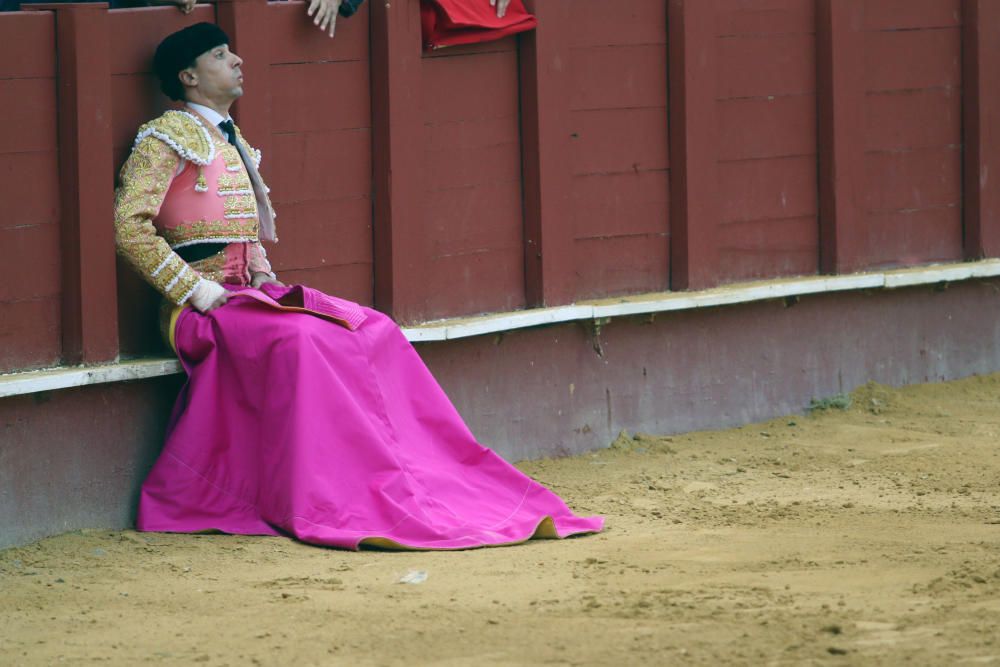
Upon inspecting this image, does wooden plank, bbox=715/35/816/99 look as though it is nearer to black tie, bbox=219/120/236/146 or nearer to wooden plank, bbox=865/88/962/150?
wooden plank, bbox=865/88/962/150

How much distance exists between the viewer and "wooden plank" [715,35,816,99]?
796 centimetres

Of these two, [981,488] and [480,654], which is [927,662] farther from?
[981,488]

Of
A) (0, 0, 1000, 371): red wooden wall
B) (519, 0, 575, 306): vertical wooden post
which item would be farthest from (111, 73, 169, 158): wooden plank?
(519, 0, 575, 306): vertical wooden post

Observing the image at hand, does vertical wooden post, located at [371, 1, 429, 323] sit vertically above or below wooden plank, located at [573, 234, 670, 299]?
above

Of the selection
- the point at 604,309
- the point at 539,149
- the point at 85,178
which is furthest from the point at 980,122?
the point at 85,178

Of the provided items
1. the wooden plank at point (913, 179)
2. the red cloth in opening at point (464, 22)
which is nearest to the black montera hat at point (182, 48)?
the red cloth in opening at point (464, 22)

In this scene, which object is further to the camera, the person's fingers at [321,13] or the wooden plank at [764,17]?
the wooden plank at [764,17]

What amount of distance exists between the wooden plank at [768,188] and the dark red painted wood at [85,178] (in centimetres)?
310

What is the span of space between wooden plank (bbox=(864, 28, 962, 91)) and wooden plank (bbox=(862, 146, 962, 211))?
1.05 feet

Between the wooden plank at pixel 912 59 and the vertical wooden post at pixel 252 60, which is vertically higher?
the wooden plank at pixel 912 59

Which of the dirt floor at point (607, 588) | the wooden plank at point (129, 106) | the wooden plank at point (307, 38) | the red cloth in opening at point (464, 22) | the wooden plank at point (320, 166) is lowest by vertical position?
the dirt floor at point (607, 588)

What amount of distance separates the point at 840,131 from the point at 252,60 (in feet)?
10.4

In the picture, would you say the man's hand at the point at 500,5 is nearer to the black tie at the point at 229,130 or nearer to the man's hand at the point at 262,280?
the black tie at the point at 229,130

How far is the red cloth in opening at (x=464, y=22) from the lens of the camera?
675cm
